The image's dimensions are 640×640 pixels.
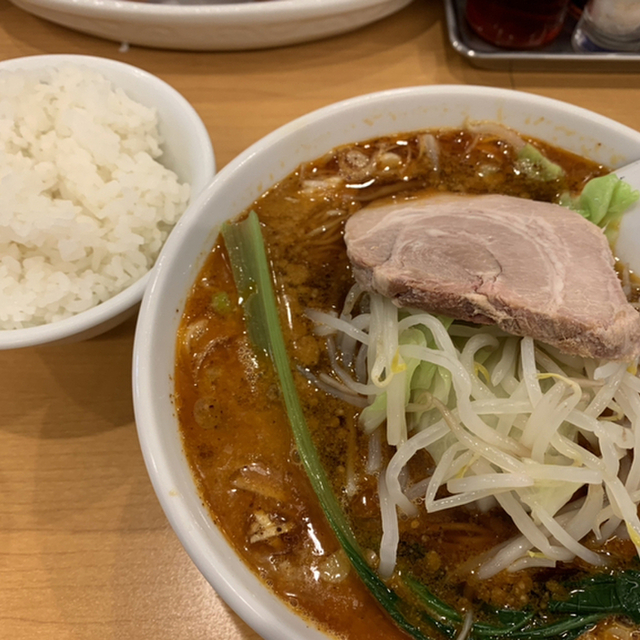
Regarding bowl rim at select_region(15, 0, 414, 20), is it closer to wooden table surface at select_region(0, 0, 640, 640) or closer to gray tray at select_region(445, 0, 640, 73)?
wooden table surface at select_region(0, 0, 640, 640)

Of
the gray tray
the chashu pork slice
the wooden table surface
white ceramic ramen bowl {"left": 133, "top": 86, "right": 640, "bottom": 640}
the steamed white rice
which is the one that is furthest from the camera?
the gray tray

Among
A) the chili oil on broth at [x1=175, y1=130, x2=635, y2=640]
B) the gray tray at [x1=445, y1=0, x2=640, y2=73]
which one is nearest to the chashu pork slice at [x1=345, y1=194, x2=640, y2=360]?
the chili oil on broth at [x1=175, y1=130, x2=635, y2=640]

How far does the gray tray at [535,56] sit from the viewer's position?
5.94 ft

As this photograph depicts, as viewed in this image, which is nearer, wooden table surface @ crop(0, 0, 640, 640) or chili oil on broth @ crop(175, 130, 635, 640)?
chili oil on broth @ crop(175, 130, 635, 640)

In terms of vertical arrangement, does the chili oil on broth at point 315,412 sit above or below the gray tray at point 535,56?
below

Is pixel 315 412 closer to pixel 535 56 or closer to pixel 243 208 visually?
pixel 243 208

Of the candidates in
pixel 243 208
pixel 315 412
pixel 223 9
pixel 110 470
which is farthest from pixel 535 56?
pixel 110 470

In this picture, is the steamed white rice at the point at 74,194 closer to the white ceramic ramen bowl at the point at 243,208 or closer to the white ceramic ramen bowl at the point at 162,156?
the white ceramic ramen bowl at the point at 162,156

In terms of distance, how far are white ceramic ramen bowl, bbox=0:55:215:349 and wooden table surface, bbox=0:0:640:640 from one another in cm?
22

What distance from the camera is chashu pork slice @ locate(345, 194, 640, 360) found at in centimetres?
98

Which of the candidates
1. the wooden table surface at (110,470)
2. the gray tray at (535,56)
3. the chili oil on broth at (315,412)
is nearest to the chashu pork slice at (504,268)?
the chili oil on broth at (315,412)

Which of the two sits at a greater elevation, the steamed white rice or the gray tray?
the gray tray

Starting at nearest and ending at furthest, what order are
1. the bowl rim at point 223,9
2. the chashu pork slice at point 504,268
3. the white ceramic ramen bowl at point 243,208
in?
the white ceramic ramen bowl at point 243,208 → the chashu pork slice at point 504,268 → the bowl rim at point 223,9

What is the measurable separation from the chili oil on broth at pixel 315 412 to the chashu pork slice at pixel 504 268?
168 mm
